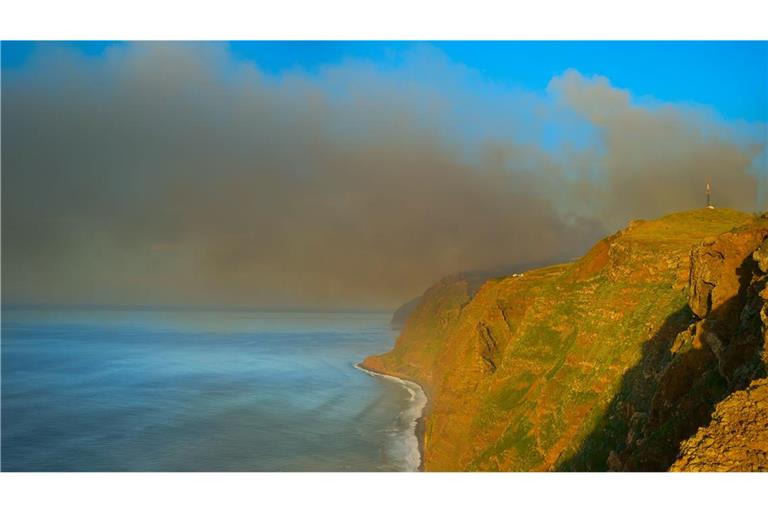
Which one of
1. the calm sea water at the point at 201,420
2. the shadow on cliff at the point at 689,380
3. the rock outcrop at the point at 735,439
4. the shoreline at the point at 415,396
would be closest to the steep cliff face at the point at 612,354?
the shadow on cliff at the point at 689,380

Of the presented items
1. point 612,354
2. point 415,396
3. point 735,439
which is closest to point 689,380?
point 735,439

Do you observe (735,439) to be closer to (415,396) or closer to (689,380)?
(689,380)

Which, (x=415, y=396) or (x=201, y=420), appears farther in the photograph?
(x=415, y=396)

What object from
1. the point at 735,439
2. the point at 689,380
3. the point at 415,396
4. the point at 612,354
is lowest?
the point at 415,396

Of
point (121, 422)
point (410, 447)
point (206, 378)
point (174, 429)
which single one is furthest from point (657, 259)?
point (206, 378)
